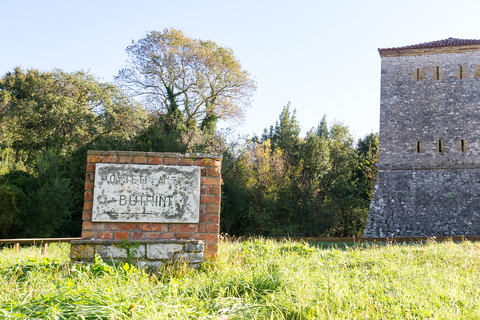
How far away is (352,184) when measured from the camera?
85.9 ft

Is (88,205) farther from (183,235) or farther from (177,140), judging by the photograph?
(177,140)

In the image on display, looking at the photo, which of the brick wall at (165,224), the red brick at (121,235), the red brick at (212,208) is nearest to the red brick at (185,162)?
the brick wall at (165,224)

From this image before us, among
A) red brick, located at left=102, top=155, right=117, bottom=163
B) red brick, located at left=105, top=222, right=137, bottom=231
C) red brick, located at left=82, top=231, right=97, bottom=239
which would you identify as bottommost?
red brick, located at left=82, top=231, right=97, bottom=239

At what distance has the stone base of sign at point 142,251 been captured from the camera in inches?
214

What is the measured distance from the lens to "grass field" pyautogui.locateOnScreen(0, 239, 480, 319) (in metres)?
3.36

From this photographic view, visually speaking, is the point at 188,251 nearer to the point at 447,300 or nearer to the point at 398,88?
the point at 447,300

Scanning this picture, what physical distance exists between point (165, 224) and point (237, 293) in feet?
6.05

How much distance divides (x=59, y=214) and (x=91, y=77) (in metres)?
11.4

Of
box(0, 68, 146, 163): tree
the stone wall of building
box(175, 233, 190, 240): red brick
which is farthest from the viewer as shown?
box(0, 68, 146, 163): tree

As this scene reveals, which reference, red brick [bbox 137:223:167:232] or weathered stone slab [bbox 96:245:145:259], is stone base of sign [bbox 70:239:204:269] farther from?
red brick [bbox 137:223:167:232]

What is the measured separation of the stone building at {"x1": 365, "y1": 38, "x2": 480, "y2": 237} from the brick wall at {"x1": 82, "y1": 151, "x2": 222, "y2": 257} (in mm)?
14388

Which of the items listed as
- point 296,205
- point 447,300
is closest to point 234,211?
point 296,205

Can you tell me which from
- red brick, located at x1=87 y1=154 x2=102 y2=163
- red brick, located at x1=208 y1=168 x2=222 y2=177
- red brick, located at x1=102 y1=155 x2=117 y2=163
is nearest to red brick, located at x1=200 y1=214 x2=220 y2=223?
red brick, located at x1=208 y1=168 x2=222 y2=177

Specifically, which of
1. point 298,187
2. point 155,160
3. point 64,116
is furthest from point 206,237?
point 298,187
